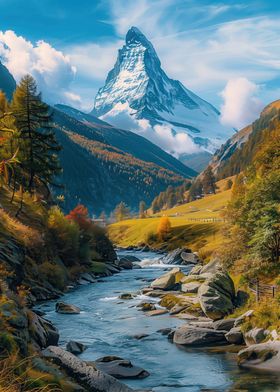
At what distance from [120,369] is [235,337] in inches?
401

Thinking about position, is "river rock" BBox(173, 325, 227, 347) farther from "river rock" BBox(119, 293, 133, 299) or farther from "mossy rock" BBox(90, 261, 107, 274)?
"mossy rock" BBox(90, 261, 107, 274)

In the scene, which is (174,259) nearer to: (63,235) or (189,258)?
(189,258)

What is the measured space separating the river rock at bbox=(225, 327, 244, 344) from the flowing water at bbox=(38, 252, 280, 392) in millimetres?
2570

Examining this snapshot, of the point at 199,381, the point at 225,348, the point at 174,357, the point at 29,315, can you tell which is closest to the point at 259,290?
the point at 225,348

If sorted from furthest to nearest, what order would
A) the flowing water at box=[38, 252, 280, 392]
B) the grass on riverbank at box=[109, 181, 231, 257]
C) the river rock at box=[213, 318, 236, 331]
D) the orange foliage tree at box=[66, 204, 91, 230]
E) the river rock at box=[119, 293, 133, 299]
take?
1. the grass on riverbank at box=[109, 181, 231, 257]
2. the orange foliage tree at box=[66, 204, 91, 230]
3. the river rock at box=[119, 293, 133, 299]
4. the river rock at box=[213, 318, 236, 331]
5. the flowing water at box=[38, 252, 280, 392]

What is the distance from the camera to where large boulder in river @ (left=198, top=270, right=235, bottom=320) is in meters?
39.9

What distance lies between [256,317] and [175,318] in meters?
10.8

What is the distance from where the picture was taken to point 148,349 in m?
33.0

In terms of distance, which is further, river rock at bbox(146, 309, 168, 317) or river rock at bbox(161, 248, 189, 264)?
river rock at bbox(161, 248, 189, 264)

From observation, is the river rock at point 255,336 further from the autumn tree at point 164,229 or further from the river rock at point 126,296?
the autumn tree at point 164,229

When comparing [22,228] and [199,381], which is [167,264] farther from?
[199,381]

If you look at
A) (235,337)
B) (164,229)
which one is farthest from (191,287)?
(164,229)

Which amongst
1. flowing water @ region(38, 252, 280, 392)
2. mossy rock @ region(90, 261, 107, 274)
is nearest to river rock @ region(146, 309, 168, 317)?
flowing water @ region(38, 252, 280, 392)

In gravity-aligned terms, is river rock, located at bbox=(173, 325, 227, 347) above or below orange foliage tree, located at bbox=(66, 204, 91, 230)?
below
